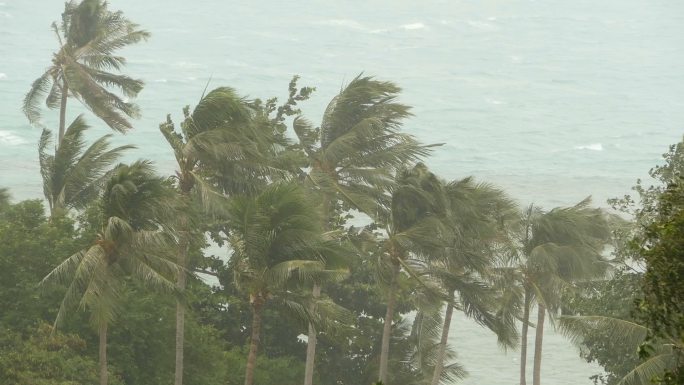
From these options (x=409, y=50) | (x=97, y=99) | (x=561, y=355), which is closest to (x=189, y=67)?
(x=409, y=50)

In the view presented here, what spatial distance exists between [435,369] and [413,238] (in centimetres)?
575

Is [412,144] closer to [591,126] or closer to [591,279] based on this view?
[591,279]

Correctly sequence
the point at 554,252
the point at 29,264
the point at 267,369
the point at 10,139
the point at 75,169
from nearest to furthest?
1. the point at 75,169
2. the point at 29,264
3. the point at 554,252
4. the point at 267,369
5. the point at 10,139

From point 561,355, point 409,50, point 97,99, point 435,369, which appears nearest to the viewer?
point 435,369

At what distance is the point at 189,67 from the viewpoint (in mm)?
178250

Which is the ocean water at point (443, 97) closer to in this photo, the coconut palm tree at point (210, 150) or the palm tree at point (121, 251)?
the coconut palm tree at point (210, 150)

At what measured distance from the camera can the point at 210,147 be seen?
3080 cm

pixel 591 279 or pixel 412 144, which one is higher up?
pixel 412 144

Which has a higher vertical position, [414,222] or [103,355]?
[414,222]

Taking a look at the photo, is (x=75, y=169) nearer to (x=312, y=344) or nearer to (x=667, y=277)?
(x=312, y=344)

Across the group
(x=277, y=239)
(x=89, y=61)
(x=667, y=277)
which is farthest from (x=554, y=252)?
(x=89, y=61)

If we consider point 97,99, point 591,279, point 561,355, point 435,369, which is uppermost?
point 97,99

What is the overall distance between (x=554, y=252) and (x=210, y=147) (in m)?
10.7

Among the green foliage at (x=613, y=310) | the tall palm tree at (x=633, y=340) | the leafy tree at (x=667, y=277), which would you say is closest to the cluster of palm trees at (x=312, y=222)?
the green foliage at (x=613, y=310)
